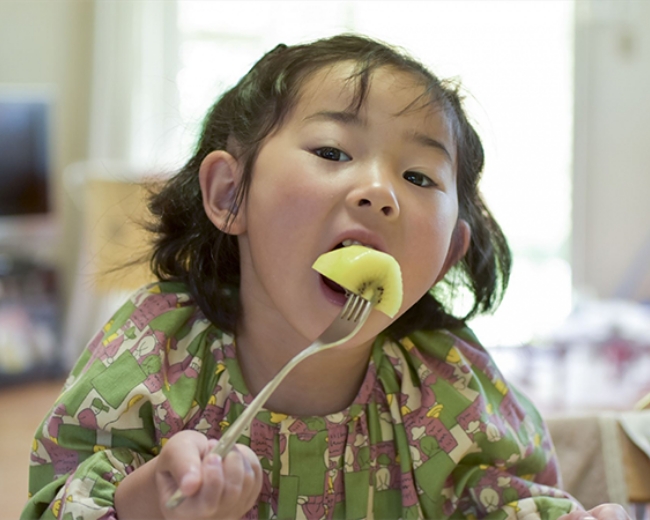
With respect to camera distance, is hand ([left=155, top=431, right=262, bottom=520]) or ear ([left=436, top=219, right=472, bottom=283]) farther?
ear ([left=436, top=219, right=472, bottom=283])

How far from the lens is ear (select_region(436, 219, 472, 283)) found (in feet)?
3.30

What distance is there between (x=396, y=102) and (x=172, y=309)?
36 cm

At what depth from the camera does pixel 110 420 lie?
814 mm

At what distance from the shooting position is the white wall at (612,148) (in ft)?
14.3

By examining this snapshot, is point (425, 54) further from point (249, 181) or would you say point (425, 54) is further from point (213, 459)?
point (213, 459)

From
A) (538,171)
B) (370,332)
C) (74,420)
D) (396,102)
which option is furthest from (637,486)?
(538,171)

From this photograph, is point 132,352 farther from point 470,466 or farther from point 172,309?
point 470,466

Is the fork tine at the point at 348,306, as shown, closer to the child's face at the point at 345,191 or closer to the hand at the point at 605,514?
the child's face at the point at 345,191

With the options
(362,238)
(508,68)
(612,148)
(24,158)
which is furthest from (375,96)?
(612,148)

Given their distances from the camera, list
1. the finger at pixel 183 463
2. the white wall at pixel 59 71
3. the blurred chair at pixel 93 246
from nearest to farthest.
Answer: the finger at pixel 183 463, the blurred chair at pixel 93 246, the white wall at pixel 59 71

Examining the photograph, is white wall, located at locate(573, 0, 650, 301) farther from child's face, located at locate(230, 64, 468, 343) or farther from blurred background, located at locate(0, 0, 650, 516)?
child's face, located at locate(230, 64, 468, 343)

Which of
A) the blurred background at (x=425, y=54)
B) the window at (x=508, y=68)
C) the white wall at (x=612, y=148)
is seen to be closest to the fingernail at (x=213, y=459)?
the blurred background at (x=425, y=54)

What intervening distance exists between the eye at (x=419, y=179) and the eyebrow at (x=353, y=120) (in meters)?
0.03

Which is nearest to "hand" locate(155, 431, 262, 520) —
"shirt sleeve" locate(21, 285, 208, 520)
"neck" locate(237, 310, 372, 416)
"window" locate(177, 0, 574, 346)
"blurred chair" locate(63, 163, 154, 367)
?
"shirt sleeve" locate(21, 285, 208, 520)
